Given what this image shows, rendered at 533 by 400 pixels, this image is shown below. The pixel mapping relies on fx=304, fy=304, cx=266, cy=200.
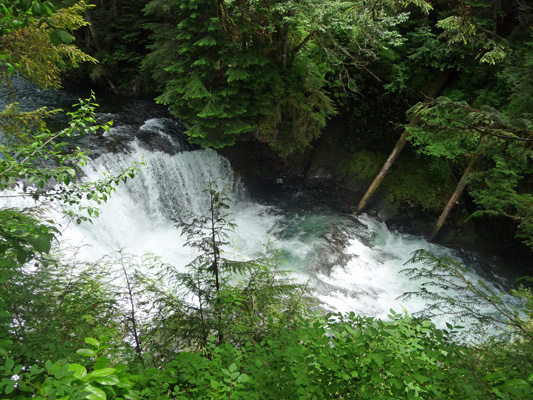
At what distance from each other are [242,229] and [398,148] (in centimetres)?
636

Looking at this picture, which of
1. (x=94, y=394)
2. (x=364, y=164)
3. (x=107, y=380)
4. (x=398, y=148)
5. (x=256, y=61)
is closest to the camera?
(x=94, y=394)

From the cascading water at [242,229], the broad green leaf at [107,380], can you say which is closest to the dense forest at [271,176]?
the broad green leaf at [107,380]

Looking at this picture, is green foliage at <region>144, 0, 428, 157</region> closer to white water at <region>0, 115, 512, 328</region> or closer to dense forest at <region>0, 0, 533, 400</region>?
dense forest at <region>0, 0, 533, 400</region>

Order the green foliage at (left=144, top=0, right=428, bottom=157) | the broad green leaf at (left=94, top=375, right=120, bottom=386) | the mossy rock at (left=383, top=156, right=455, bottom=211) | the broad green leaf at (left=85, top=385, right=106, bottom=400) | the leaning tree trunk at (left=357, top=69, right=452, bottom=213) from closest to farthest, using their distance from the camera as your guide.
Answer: the broad green leaf at (left=85, top=385, right=106, bottom=400)
the broad green leaf at (left=94, top=375, right=120, bottom=386)
the green foliage at (left=144, top=0, right=428, bottom=157)
the leaning tree trunk at (left=357, top=69, right=452, bottom=213)
the mossy rock at (left=383, top=156, right=455, bottom=211)

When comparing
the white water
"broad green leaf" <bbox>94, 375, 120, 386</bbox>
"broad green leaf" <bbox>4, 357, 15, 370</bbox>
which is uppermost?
"broad green leaf" <bbox>94, 375, 120, 386</bbox>

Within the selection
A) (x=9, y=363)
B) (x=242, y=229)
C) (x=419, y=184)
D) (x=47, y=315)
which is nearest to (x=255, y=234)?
(x=242, y=229)

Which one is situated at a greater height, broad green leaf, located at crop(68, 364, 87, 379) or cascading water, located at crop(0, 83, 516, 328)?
broad green leaf, located at crop(68, 364, 87, 379)

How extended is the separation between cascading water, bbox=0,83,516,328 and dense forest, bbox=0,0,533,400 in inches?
26.1

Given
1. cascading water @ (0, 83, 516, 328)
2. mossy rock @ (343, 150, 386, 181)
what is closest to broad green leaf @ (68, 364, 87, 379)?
cascading water @ (0, 83, 516, 328)

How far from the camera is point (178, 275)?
11.9 ft

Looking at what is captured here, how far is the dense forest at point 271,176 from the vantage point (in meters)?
2.38

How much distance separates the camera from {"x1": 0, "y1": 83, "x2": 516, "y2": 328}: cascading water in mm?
8758

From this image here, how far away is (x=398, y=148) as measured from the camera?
11.0m

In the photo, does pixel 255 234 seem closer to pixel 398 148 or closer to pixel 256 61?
pixel 256 61
